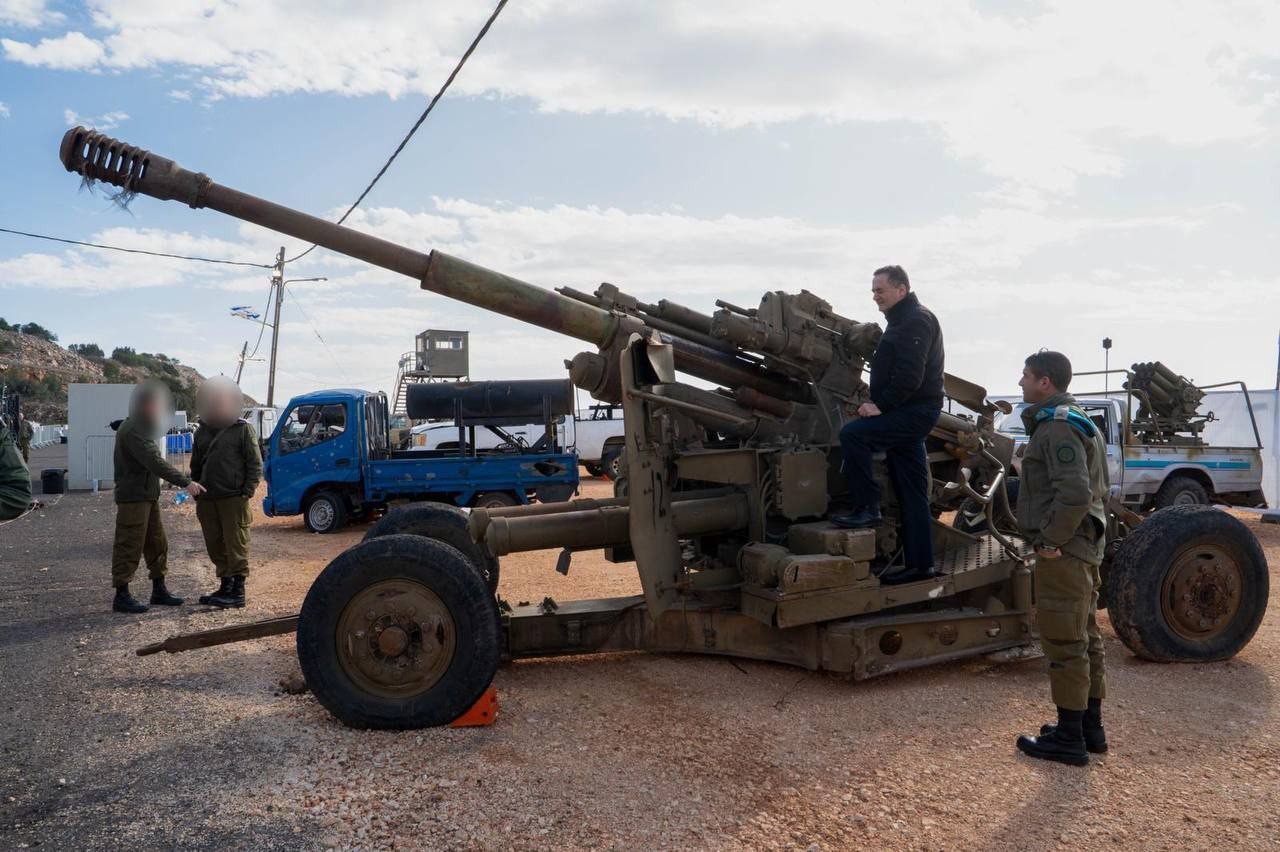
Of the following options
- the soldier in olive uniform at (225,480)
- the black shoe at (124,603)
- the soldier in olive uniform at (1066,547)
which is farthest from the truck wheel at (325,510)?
the soldier in olive uniform at (1066,547)

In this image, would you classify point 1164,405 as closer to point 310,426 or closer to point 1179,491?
point 1179,491

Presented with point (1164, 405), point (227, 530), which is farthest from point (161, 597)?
point (1164, 405)

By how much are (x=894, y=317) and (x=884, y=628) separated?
185cm

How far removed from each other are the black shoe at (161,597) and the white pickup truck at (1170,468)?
10615 millimetres

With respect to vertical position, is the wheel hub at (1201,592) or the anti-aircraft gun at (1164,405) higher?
the anti-aircraft gun at (1164,405)

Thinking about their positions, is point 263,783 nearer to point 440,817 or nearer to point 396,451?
point 440,817

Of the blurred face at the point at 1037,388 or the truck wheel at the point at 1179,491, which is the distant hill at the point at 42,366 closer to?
the truck wheel at the point at 1179,491

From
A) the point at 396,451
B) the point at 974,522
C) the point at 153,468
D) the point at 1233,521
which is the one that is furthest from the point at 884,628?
the point at 396,451

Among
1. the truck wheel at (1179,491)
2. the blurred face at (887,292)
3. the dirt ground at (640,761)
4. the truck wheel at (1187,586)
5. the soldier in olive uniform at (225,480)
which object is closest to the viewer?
the dirt ground at (640,761)

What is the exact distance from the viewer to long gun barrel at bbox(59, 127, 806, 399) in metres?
5.21

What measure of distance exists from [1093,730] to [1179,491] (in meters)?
10.8

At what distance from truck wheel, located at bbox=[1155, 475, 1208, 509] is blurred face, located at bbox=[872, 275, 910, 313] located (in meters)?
10.0

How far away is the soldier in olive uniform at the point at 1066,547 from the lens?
4477 millimetres

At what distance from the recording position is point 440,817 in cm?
377
